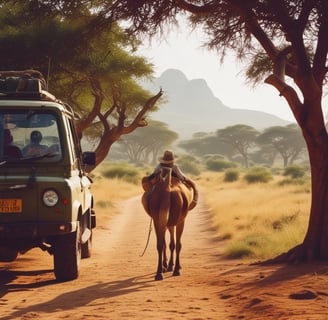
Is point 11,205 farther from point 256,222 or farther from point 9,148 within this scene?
point 256,222

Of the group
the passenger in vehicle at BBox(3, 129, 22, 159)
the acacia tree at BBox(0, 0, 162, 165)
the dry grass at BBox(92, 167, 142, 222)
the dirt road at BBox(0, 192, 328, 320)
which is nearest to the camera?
the dirt road at BBox(0, 192, 328, 320)

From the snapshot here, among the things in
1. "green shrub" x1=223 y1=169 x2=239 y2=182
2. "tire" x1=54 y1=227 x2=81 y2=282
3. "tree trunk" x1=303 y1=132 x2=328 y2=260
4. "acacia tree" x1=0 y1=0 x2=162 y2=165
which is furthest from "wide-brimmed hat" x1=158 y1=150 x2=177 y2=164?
"green shrub" x1=223 y1=169 x2=239 y2=182

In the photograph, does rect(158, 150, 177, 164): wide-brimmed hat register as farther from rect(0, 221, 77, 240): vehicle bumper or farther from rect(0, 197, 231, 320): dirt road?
rect(0, 221, 77, 240): vehicle bumper

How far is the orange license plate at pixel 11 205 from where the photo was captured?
26.2 feet

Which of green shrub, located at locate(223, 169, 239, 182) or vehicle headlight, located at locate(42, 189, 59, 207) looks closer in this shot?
vehicle headlight, located at locate(42, 189, 59, 207)

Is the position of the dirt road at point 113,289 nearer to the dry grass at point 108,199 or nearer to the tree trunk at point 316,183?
the tree trunk at point 316,183

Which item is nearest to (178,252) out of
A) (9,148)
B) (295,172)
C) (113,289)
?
(113,289)

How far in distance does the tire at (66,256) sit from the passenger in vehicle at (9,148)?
126 centimetres

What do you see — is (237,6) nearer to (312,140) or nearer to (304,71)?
(304,71)

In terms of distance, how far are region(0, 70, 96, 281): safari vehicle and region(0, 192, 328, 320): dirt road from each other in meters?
0.63

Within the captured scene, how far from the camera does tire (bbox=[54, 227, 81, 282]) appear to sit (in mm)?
8625

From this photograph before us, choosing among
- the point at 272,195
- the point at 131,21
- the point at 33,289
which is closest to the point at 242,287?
the point at 33,289

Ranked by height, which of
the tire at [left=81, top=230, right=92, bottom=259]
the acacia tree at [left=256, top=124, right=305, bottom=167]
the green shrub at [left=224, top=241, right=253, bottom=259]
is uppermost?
the acacia tree at [left=256, top=124, right=305, bottom=167]

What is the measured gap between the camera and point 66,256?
8672 millimetres
